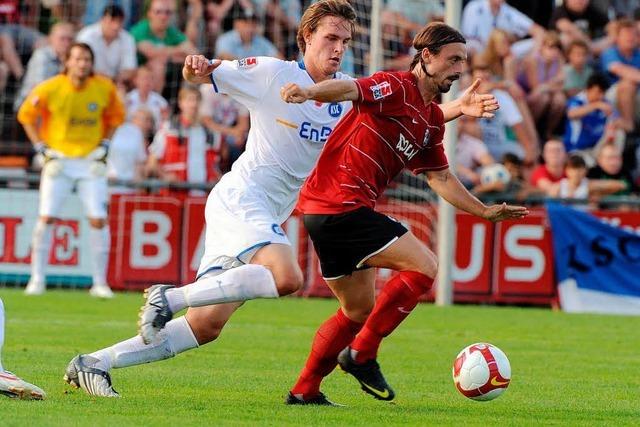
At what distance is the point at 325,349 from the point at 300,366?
2.25m

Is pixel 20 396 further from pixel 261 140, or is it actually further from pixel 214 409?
pixel 261 140

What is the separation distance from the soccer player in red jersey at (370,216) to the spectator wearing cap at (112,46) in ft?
38.3

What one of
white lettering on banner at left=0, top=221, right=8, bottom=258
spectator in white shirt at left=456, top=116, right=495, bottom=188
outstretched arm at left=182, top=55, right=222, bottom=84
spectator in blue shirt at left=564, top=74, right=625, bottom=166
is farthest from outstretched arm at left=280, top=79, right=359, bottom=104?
spectator in blue shirt at left=564, top=74, right=625, bottom=166

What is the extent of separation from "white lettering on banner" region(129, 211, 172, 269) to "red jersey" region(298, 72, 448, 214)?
32.5 ft

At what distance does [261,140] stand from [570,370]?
369 centimetres

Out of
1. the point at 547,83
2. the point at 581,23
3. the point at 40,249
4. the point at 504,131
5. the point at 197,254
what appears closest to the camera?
the point at 40,249

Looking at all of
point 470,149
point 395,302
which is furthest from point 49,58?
point 395,302

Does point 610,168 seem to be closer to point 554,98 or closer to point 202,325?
point 554,98

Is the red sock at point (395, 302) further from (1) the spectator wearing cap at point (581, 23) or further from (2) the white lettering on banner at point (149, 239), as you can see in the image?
(1) the spectator wearing cap at point (581, 23)

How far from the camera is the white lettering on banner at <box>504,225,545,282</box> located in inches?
691

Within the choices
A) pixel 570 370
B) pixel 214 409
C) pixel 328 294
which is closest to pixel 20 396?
pixel 214 409

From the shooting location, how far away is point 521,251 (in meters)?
17.6

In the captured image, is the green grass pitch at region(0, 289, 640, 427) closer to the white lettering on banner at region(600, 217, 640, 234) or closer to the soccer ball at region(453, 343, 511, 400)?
the soccer ball at region(453, 343, 511, 400)

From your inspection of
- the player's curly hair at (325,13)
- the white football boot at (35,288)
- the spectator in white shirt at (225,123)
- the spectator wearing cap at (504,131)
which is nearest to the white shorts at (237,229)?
the player's curly hair at (325,13)
